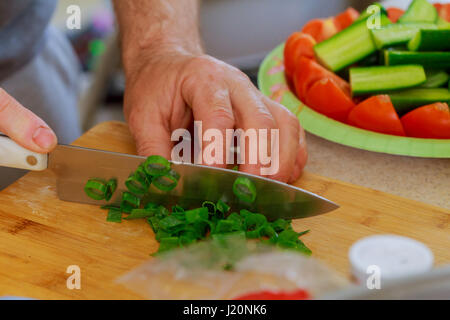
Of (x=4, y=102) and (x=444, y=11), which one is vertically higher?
(x=444, y=11)

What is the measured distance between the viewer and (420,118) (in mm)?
1422

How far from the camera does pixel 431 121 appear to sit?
55.4 inches

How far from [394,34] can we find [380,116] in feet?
1.12

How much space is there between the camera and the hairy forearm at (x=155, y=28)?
5.04 ft

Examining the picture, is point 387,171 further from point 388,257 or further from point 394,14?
point 394,14

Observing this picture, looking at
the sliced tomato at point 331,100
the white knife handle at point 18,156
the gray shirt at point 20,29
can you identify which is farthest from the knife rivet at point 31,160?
the sliced tomato at point 331,100

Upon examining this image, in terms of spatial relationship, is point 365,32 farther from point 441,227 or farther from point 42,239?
point 42,239

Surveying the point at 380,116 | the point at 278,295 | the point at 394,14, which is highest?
the point at 394,14

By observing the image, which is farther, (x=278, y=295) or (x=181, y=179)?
(x=181, y=179)

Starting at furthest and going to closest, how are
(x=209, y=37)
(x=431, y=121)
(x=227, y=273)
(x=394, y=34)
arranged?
(x=209, y=37)
(x=394, y=34)
(x=431, y=121)
(x=227, y=273)

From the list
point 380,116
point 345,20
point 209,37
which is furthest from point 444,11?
point 209,37

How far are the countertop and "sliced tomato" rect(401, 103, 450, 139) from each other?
78mm

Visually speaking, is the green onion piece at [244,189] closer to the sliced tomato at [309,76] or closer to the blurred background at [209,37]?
the sliced tomato at [309,76]
